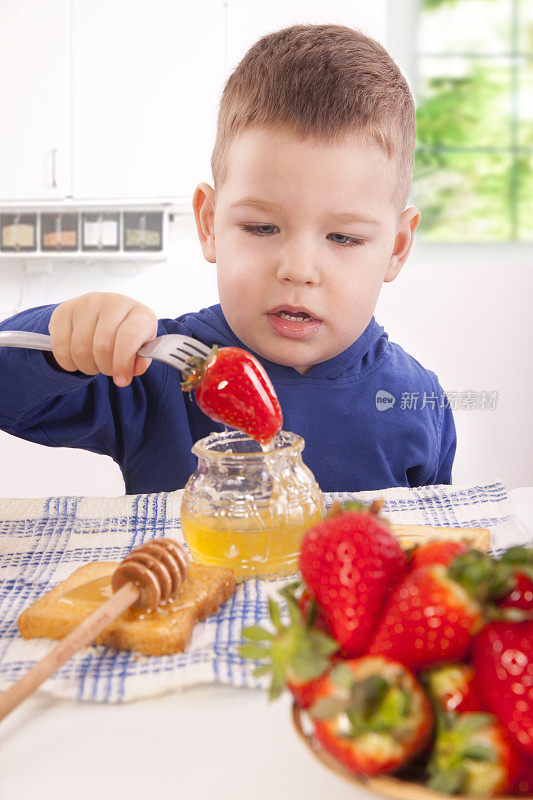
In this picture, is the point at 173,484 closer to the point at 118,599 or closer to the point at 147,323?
the point at 147,323

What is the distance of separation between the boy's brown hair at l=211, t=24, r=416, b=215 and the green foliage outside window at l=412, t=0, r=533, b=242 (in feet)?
8.18

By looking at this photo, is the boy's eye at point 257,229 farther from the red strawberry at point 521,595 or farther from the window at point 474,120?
the window at point 474,120

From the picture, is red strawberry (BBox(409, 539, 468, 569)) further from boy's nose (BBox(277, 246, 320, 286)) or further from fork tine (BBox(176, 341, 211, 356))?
boy's nose (BBox(277, 246, 320, 286))

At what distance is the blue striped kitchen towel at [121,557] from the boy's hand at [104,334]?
0.16m

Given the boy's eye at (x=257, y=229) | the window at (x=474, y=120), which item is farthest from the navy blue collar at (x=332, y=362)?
the window at (x=474, y=120)

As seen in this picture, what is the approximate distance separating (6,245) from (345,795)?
314cm

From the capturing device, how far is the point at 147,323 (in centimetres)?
84

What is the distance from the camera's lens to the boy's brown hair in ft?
3.41

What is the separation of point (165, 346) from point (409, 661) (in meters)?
0.47

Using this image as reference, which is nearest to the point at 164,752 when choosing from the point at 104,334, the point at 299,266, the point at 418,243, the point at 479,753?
the point at 479,753

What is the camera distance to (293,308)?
1097 millimetres

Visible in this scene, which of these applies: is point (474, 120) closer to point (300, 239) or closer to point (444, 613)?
point (300, 239)

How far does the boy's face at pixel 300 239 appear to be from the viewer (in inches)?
39.6

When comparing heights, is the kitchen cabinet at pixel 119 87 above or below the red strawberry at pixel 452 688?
above
